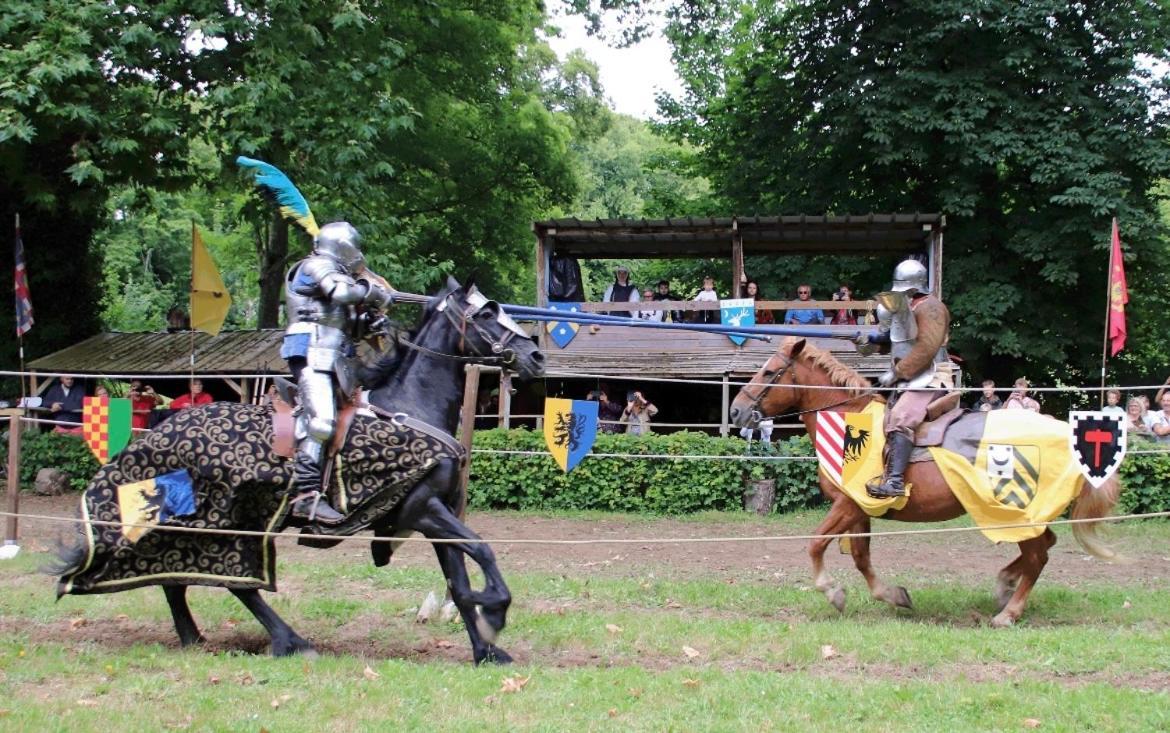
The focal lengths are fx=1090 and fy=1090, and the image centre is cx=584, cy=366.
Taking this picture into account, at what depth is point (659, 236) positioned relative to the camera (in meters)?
19.0

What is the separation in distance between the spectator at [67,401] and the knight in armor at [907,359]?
1122 centimetres

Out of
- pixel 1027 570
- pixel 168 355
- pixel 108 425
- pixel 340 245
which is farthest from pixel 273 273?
pixel 1027 570

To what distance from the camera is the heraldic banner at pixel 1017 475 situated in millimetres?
8141

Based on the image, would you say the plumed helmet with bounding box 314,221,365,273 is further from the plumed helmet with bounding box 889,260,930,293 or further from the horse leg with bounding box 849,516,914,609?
the horse leg with bounding box 849,516,914,609

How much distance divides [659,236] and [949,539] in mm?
7848

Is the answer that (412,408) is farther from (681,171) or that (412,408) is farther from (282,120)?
(681,171)

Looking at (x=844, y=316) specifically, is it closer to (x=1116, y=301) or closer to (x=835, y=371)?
(x=1116, y=301)

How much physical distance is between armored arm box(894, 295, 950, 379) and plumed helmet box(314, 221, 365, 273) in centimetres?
436

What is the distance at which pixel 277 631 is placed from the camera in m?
7.50

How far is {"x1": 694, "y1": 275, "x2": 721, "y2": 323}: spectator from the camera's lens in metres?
18.3

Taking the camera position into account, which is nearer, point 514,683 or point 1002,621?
point 514,683

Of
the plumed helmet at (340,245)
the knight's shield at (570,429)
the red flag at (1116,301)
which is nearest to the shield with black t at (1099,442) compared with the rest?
the knight's shield at (570,429)

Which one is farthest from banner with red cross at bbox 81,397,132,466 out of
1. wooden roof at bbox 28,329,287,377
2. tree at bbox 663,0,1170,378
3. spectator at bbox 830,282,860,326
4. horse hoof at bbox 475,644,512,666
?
tree at bbox 663,0,1170,378

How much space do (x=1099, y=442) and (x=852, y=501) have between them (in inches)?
79.3
